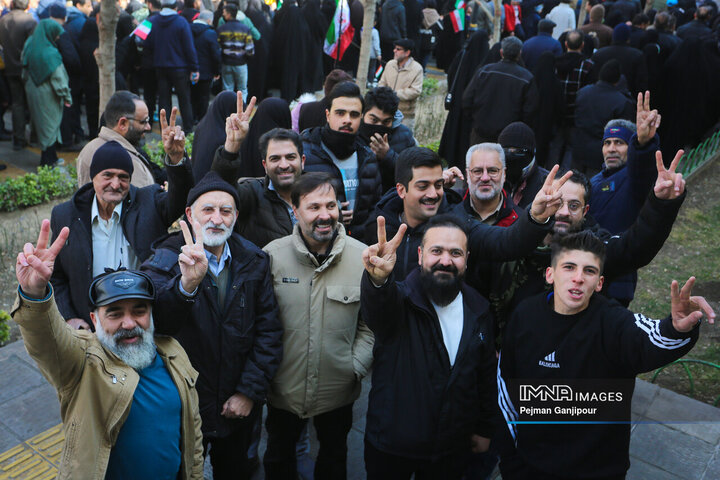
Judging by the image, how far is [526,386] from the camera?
3.31 metres

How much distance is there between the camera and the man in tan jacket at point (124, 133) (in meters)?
4.93

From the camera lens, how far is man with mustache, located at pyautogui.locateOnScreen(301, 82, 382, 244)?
16.1 ft

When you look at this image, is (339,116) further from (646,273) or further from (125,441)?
(646,273)

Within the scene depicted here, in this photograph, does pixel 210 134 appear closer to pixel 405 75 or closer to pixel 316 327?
pixel 316 327

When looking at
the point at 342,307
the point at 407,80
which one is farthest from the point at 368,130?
the point at 407,80

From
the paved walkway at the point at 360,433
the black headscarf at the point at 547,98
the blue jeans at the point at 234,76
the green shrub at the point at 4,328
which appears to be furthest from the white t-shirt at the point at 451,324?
the blue jeans at the point at 234,76

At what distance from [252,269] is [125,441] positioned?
1068 mm

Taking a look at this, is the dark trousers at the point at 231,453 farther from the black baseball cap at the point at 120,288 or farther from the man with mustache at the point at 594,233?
the man with mustache at the point at 594,233

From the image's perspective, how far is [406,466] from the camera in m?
3.39

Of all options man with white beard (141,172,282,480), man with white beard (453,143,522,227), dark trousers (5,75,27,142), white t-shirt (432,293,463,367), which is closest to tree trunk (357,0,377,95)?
dark trousers (5,75,27,142)

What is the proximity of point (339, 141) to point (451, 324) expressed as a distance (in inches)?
79.9

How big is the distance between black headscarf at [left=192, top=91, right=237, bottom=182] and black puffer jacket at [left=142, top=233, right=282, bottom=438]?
189cm

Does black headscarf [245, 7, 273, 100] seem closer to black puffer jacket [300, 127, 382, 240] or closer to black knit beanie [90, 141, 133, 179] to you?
black puffer jacket [300, 127, 382, 240]

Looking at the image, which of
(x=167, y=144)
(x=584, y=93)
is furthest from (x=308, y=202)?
(x=584, y=93)
